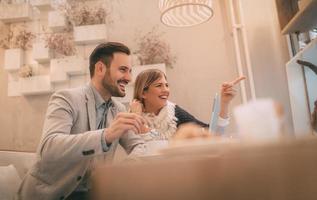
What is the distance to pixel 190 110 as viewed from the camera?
6.88 ft

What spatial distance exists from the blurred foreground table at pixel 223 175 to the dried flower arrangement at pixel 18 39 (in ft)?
7.39

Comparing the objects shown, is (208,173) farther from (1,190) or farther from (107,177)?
(1,190)

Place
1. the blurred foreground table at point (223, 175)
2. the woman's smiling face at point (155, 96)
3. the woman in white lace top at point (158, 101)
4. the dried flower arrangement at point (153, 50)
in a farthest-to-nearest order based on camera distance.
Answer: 1. the dried flower arrangement at point (153, 50)
2. the woman's smiling face at point (155, 96)
3. the woman in white lace top at point (158, 101)
4. the blurred foreground table at point (223, 175)

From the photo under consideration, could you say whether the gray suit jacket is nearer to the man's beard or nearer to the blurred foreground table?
the man's beard

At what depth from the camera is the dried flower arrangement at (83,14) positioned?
86.8 inches

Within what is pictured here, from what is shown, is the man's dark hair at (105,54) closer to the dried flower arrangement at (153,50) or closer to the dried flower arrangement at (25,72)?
the dried flower arrangement at (153,50)

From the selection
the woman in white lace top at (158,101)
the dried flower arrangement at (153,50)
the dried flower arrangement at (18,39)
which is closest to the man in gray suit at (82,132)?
the woman in white lace top at (158,101)

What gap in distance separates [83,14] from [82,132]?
1.38m

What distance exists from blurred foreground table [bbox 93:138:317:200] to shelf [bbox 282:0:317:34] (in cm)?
152

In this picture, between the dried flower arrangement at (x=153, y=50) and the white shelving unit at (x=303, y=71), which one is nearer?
the white shelving unit at (x=303, y=71)

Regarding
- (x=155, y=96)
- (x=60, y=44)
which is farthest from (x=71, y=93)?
(x=60, y=44)

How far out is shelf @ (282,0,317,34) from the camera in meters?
1.56

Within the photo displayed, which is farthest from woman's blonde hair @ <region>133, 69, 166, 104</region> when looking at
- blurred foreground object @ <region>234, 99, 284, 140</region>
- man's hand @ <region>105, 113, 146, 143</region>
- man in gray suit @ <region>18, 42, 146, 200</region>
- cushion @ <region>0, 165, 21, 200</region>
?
blurred foreground object @ <region>234, 99, 284, 140</region>

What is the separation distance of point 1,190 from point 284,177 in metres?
1.13
